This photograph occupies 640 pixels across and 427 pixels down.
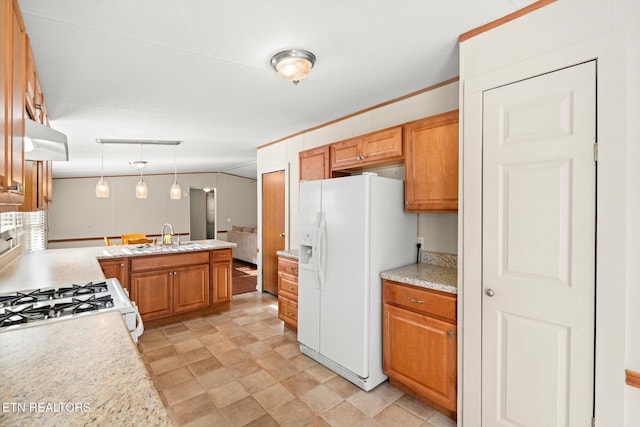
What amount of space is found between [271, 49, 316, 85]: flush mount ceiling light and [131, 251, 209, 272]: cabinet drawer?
274cm

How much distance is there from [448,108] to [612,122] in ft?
4.36

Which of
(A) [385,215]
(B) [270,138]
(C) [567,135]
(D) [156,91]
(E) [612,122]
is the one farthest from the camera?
(B) [270,138]

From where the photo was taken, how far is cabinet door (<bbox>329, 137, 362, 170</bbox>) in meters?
3.12

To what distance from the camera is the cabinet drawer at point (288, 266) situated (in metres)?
3.40

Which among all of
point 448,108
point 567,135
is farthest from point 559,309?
point 448,108

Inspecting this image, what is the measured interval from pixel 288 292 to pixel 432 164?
2.07 m

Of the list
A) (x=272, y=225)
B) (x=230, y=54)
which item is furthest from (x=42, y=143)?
(x=272, y=225)

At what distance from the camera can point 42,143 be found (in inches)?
63.7

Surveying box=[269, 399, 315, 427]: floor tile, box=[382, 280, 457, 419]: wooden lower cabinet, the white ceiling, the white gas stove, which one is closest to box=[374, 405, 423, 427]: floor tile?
box=[382, 280, 457, 419]: wooden lower cabinet

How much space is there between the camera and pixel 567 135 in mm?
1522

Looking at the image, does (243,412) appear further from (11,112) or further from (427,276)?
(11,112)

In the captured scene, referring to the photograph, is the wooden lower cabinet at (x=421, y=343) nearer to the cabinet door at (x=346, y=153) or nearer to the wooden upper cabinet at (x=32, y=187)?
the cabinet door at (x=346, y=153)

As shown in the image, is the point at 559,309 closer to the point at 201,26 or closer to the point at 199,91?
the point at 201,26

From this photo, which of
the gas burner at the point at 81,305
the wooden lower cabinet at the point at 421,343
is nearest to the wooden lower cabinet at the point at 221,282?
the gas burner at the point at 81,305
